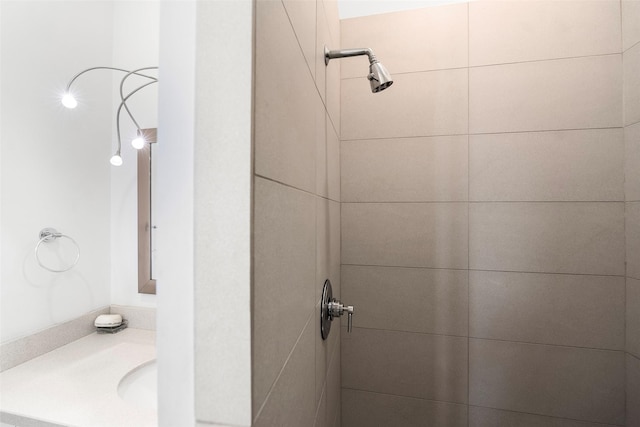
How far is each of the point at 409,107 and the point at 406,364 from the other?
41.8 inches

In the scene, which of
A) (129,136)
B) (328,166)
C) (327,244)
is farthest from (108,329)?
(328,166)

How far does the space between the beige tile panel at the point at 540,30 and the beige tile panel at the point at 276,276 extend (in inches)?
41.4

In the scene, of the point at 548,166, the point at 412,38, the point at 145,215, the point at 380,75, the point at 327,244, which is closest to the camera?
the point at 380,75

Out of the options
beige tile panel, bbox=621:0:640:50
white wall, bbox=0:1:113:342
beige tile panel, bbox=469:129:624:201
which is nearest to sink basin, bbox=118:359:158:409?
white wall, bbox=0:1:113:342

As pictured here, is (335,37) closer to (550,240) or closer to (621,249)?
(550,240)

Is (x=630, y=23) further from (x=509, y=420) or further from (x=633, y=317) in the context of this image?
(x=509, y=420)

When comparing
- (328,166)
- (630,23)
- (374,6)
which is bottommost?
(328,166)

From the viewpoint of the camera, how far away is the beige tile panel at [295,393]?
43 centimetres

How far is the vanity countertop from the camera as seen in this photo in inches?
30.0

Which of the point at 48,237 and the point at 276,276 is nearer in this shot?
the point at 276,276

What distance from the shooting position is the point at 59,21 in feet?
3.89

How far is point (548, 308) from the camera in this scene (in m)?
1.09

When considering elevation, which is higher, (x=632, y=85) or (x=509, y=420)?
(x=632, y=85)

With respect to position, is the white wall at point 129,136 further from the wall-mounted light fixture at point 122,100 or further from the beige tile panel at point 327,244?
the beige tile panel at point 327,244
